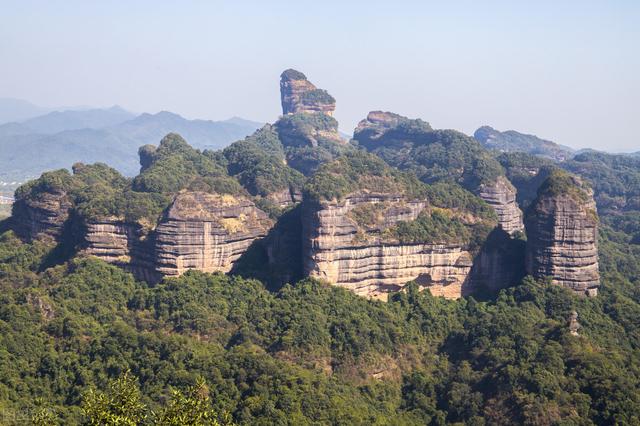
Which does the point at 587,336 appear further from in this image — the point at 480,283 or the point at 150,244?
the point at 150,244

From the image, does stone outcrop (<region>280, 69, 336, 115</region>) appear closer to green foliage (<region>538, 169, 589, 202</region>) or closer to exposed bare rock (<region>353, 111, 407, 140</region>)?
exposed bare rock (<region>353, 111, 407, 140</region>)

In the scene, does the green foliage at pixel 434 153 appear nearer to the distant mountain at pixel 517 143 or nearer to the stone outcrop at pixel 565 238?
the stone outcrop at pixel 565 238

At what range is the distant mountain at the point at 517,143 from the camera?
5965 inches

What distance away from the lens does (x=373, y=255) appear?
57.5 metres

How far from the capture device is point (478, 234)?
60.7 metres

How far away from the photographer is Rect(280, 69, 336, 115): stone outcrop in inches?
4931

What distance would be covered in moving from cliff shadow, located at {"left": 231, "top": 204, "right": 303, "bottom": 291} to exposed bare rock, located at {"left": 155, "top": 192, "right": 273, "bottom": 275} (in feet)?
3.48

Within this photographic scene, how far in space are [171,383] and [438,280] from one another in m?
24.2

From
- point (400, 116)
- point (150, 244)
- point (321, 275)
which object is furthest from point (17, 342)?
point (400, 116)

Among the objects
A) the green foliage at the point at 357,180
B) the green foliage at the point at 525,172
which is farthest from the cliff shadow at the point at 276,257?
the green foliage at the point at 525,172

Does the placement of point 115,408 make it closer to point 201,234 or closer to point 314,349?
point 314,349

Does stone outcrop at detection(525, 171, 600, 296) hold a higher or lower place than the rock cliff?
lower

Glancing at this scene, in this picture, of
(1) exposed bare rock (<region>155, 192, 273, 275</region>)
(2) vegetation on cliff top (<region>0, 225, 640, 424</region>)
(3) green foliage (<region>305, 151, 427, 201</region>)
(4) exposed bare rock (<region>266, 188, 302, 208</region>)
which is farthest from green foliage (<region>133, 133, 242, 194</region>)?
(2) vegetation on cliff top (<region>0, 225, 640, 424</region>)

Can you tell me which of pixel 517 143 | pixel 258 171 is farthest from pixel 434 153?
pixel 517 143
